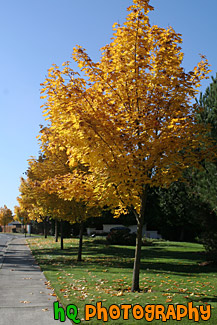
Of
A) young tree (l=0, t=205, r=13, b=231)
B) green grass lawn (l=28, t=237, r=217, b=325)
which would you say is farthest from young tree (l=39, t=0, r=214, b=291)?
young tree (l=0, t=205, r=13, b=231)

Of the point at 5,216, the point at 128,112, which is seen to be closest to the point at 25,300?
the point at 128,112

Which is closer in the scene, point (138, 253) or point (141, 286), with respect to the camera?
point (138, 253)

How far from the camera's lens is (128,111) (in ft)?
32.0

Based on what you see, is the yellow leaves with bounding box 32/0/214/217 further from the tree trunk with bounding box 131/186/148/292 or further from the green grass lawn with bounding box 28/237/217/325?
the green grass lawn with bounding box 28/237/217/325

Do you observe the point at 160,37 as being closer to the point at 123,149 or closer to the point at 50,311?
the point at 123,149

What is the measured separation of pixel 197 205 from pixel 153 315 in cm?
1100

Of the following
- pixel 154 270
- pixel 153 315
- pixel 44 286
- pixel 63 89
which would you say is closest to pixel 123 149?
pixel 63 89

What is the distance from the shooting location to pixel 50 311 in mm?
7832

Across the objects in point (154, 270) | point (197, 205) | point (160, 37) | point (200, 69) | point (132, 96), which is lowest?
point (154, 270)

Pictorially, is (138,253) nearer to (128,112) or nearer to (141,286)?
(141,286)

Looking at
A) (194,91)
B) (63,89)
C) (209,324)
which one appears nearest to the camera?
(209,324)

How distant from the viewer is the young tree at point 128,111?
9.21m

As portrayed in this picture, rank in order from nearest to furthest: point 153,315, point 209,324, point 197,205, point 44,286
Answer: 1. point 209,324
2. point 153,315
3. point 44,286
4. point 197,205

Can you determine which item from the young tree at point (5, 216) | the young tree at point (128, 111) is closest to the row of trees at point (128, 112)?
the young tree at point (128, 111)
